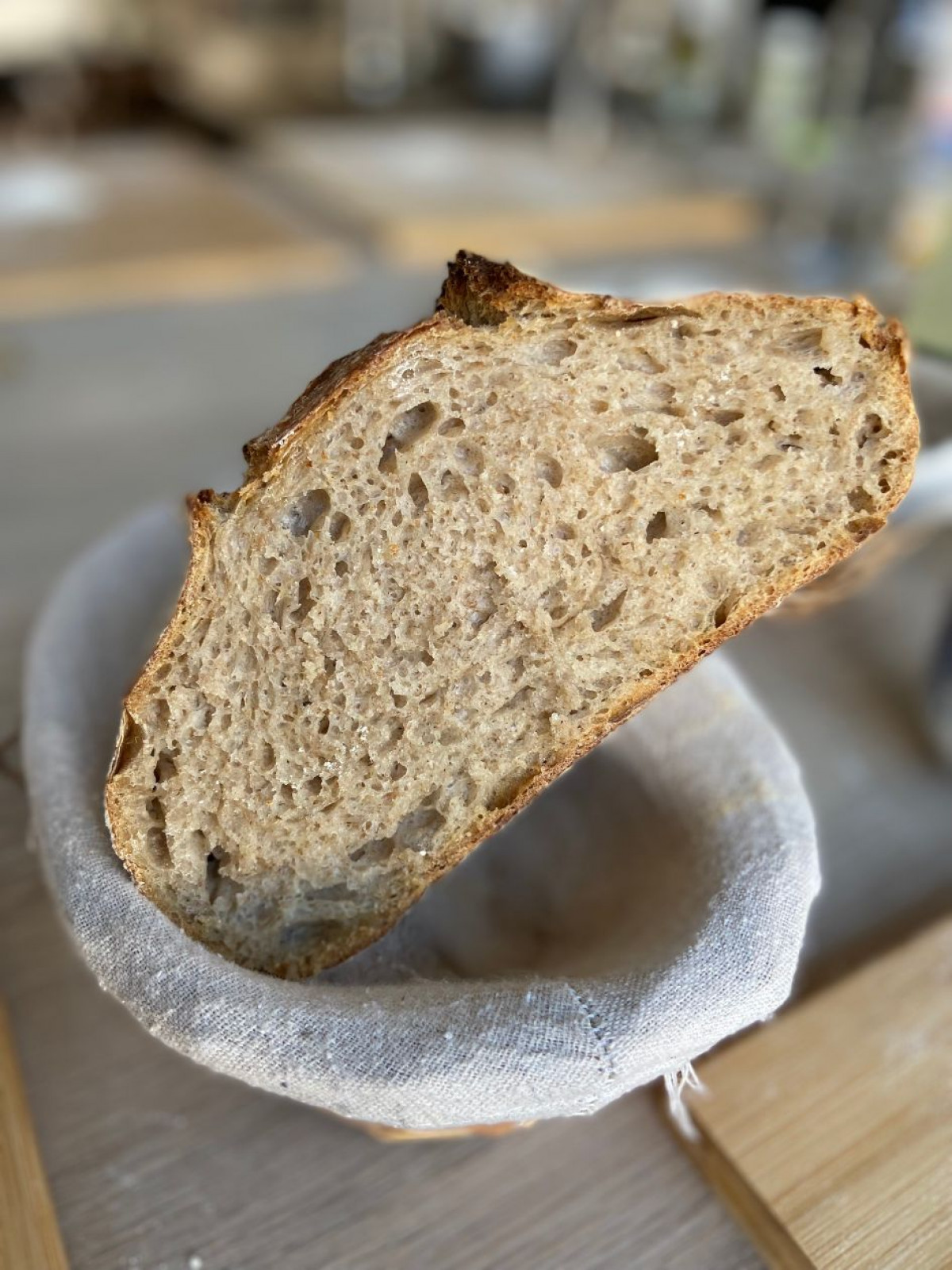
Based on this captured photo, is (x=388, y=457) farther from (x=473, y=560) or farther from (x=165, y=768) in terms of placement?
(x=165, y=768)

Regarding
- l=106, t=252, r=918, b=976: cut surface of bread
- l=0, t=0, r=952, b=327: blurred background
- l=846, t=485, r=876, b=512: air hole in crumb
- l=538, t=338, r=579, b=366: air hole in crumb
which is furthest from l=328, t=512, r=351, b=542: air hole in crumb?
l=0, t=0, r=952, b=327: blurred background

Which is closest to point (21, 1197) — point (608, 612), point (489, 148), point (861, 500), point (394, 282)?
point (608, 612)

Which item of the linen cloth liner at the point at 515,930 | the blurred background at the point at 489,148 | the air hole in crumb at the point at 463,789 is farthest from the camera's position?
the blurred background at the point at 489,148

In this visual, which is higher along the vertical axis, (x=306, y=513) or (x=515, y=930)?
(x=306, y=513)

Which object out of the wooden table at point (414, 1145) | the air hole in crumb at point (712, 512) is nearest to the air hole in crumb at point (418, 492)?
the air hole in crumb at point (712, 512)

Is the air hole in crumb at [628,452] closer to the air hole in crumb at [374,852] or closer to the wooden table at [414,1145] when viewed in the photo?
the air hole in crumb at [374,852]

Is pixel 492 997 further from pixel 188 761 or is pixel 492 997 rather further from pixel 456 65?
pixel 456 65

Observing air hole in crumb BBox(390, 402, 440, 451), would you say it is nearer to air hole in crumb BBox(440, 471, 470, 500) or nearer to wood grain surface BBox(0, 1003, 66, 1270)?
air hole in crumb BBox(440, 471, 470, 500)

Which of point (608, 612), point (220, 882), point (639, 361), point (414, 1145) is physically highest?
point (639, 361)
